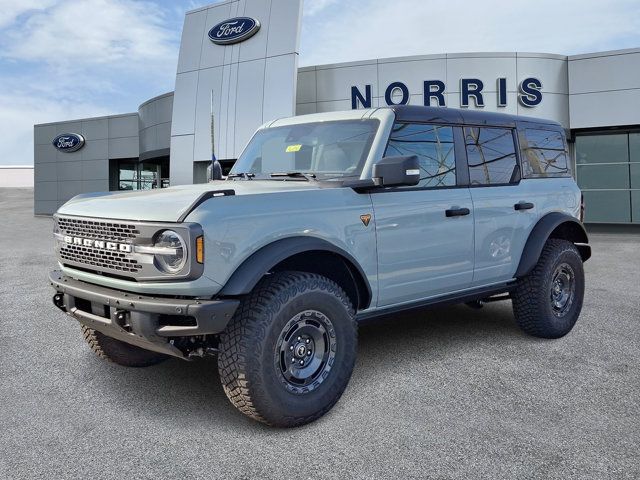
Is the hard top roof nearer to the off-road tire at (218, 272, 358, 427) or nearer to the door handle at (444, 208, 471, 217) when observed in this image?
the door handle at (444, 208, 471, 217)

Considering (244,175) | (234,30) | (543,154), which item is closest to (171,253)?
(244,175)

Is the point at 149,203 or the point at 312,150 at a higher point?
the point at 312,150

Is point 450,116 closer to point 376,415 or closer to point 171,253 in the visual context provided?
point 376,415

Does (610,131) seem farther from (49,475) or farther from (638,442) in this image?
(49,475)

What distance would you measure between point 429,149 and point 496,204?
31.7 inches

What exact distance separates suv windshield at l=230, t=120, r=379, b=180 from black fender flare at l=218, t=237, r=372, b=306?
0.69 meters

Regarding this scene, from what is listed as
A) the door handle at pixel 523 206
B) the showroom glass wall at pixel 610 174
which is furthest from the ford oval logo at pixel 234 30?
the door handle at pixel 523 206

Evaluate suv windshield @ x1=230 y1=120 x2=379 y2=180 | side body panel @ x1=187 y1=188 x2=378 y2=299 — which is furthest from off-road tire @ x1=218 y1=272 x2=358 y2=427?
suv windshield @ x1=230 y1=120 x2=379 y2=180

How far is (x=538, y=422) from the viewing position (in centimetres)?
319

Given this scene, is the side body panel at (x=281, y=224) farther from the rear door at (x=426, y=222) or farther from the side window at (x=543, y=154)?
the side window at (x=543, y=154)

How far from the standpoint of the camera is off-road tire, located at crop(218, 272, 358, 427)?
2.93 m

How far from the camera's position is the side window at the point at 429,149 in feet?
12.7

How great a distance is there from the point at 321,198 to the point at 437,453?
159 cm

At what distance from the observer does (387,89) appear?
1844cm
